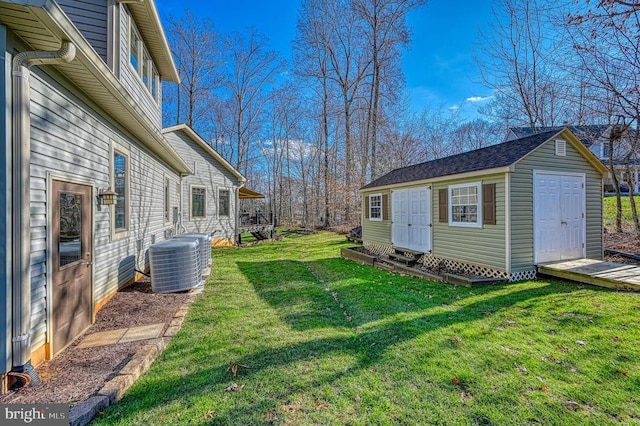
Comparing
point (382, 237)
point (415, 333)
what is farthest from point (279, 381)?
point (382, 237)

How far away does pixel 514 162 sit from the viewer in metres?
6.64

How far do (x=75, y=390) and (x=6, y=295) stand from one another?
3.31 ft

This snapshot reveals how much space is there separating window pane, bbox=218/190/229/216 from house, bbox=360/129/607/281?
9.46 m

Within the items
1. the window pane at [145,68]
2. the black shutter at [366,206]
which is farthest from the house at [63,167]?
the black shutter at [366,206]

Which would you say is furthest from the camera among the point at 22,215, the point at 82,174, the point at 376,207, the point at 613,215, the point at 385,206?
the point at 613,215

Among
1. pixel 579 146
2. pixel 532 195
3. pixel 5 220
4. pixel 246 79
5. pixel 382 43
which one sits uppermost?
pixel 382 43

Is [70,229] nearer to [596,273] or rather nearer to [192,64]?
[596,273]

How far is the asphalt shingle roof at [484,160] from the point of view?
7.10 meters

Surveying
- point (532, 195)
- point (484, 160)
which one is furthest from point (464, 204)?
point (532, 195)

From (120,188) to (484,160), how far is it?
8.38 metres

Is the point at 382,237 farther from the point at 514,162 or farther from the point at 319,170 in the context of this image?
the point at 319,170

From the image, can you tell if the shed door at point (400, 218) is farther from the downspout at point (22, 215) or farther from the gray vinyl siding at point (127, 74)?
the downspout at point (22, 215)

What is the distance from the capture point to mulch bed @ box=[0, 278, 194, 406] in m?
2.53

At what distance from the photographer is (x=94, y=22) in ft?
17.1
